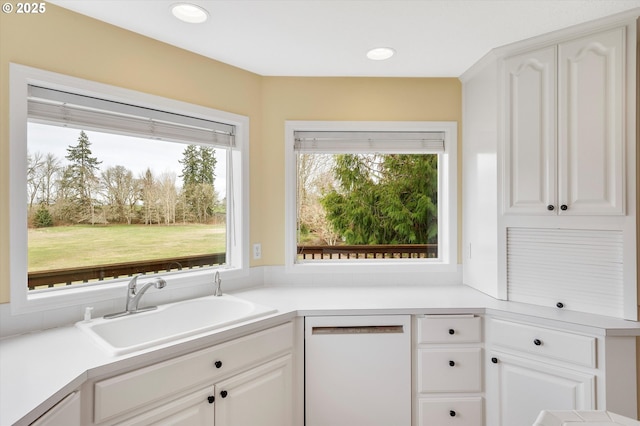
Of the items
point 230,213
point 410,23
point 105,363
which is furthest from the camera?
point 230,213

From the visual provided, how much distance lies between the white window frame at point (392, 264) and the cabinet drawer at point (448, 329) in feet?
1.95

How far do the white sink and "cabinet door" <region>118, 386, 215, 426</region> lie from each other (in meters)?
0.27

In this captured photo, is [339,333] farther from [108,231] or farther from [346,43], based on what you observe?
[346,43]

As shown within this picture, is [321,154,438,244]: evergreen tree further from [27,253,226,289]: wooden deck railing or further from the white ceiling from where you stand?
[27,253,226,289]: wooden deck railing

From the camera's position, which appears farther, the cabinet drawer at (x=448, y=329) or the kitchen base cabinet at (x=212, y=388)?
the cabinet drawer at (x=448, y=329)

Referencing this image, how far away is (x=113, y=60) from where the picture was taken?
1776mm

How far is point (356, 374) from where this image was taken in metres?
1.88

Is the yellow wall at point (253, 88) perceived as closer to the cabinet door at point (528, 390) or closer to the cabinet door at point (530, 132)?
the cabinet door at point (530, 132)

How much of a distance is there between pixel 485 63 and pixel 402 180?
37.6 inches

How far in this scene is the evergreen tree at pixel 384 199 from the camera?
259 centimetres

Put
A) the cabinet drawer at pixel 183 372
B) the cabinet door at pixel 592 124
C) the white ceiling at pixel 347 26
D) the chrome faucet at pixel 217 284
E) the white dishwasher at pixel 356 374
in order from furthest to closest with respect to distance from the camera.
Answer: the chrome faucet at pixel 217 284 → the white dishwasher at pixel 356 374 → the cabinet door at pixel 592 124 → the white ceiling at pixel 347 26 → the cabinet drawer at pixel 183 372

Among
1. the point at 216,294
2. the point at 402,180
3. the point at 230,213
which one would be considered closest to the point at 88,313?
the point at 216,294

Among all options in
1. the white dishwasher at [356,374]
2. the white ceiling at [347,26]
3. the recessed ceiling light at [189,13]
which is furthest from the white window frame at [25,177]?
the white dishwasher at [356,374]

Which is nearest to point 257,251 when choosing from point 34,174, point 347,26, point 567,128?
point 34,174
